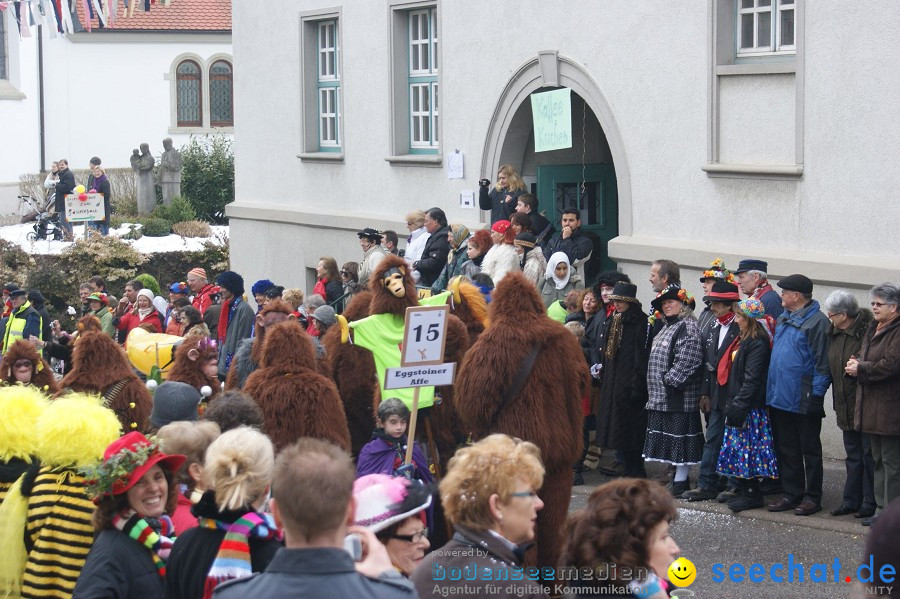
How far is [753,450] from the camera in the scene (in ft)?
30.8

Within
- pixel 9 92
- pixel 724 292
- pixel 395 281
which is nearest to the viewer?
pixel 395 281

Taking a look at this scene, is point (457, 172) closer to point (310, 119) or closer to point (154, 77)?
point (310, 119)

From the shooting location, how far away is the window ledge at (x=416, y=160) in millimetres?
16420

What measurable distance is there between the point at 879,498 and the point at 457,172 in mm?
8384

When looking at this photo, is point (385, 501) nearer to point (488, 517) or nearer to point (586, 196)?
point (488, 517)

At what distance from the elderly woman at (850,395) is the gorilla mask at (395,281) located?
309cm

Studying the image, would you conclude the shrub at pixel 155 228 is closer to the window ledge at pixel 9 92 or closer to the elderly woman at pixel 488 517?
the window ledge at pixel 9 92

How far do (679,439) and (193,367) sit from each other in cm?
384

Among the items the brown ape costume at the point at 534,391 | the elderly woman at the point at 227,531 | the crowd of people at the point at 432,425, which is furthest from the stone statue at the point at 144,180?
the elderly woman at the point at 227,531

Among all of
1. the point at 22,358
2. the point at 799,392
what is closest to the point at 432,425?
the point at 799,392

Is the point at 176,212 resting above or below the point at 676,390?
above

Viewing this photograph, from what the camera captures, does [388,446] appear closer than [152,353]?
Yes

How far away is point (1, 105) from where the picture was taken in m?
38.2

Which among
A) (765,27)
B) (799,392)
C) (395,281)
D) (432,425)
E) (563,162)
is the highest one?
(765,27)
